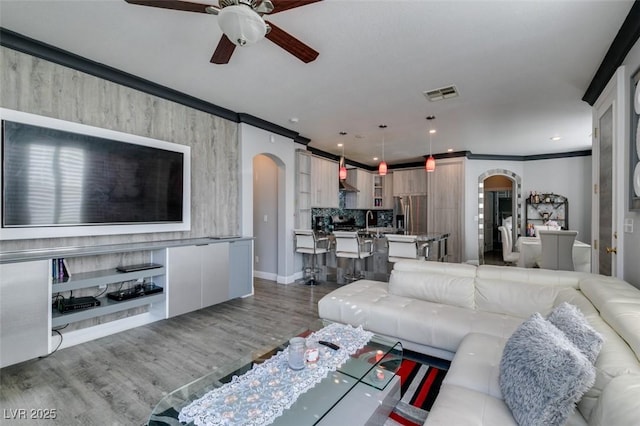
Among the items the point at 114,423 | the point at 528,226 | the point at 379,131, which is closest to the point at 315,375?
the point at 114,423

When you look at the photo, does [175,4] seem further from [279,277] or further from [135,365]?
[279,277]

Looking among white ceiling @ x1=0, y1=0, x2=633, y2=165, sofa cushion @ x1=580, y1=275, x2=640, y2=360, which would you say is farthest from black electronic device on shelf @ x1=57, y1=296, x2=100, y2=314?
sofa cushion @ x1=580, y1=275, x2=640, y2=360

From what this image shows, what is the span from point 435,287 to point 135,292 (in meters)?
3.09

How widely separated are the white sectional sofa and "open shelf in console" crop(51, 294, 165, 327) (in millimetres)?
1834

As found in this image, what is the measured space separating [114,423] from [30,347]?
113cm

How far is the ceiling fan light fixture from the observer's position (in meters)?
1.59

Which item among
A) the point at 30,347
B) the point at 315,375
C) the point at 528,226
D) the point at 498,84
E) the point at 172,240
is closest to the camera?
the point at 315,375

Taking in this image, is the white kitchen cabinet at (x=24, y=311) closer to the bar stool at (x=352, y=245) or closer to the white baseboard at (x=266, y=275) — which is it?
the white baseboard at (x=266, y=275)

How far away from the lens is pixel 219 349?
2676mm

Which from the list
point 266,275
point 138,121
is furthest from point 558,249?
point 138,121

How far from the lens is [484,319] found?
2258 millimetres

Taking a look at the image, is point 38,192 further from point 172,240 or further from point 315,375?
point 315,375

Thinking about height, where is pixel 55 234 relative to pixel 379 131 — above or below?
below

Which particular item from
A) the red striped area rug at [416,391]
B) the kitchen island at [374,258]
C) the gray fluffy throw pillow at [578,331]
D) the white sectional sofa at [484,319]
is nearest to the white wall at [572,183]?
the kitchen island at [374,258]
